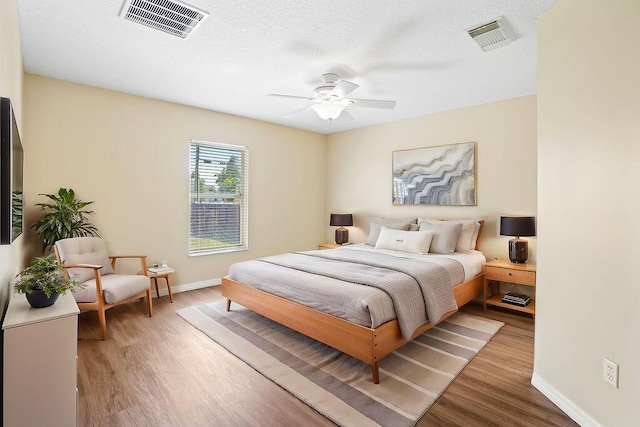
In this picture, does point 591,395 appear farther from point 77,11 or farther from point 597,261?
point 77,11

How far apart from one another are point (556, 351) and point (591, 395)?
0.30 m

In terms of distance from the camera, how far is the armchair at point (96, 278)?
2979 millimetres

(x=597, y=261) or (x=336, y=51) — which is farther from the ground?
(x=336, y=51)

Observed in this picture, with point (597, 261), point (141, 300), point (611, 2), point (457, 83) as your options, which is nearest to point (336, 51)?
point (457, 83)

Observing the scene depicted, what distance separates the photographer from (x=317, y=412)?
76.6 inches

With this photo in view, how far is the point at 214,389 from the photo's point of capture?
218 cm

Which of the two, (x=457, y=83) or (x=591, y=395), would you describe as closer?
(x=591, y=395)

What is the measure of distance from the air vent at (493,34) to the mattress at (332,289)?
6.68 feet

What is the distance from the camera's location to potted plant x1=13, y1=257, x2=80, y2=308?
169cm

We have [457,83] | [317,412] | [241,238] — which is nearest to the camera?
[317,412]

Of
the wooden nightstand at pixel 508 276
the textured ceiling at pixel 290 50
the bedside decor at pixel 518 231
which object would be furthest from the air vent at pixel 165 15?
the wooden nightstand at pixel 508 276

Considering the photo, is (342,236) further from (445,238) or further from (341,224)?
(445,238)

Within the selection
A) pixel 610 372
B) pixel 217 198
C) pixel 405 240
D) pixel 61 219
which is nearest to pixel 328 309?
pixel 610 372

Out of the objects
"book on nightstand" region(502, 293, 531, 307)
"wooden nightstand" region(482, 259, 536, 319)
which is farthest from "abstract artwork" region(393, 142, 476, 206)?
"book on nightstand" region(502, 293, 531, 307)
